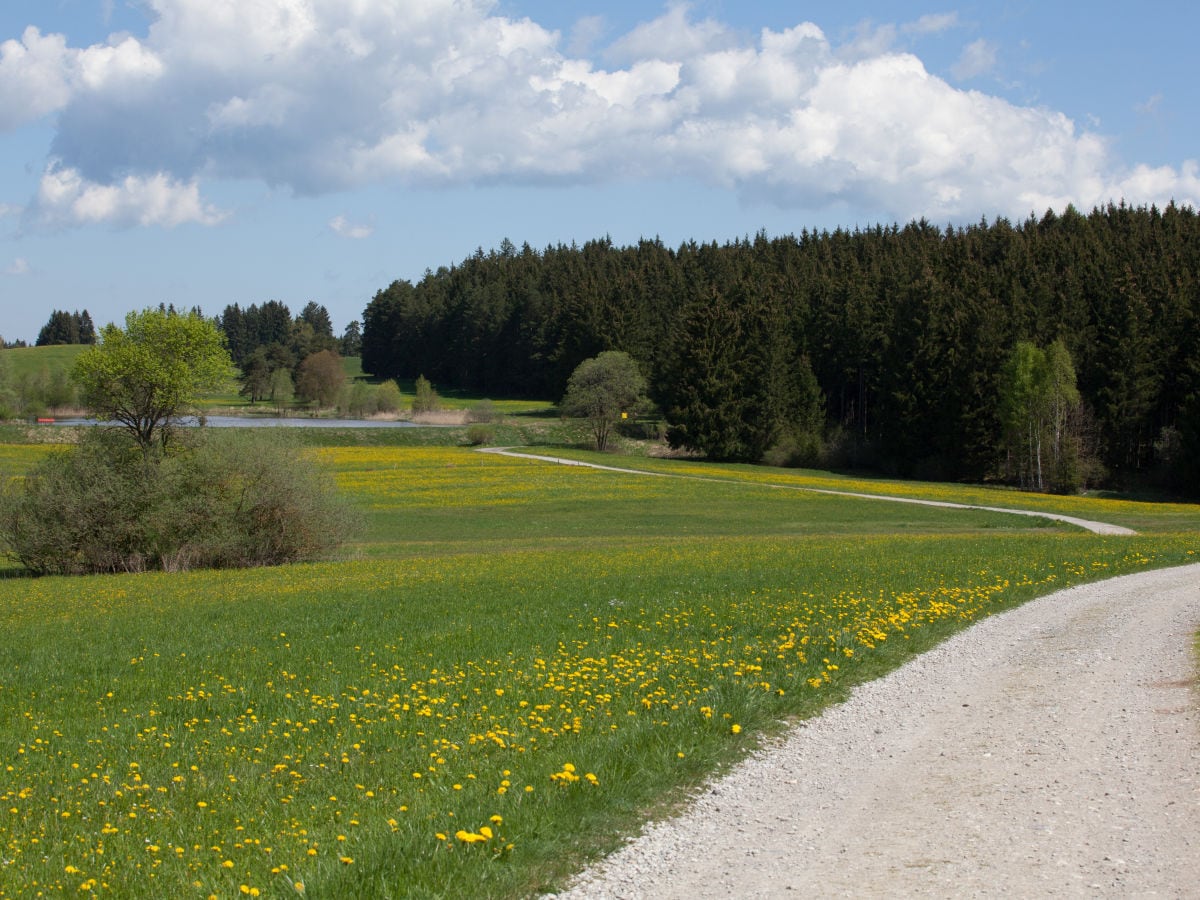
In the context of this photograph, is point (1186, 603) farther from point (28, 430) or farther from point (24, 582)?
point (28, 430)

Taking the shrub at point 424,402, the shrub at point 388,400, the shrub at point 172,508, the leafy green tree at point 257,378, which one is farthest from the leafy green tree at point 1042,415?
the leafy green tree at point 257,378

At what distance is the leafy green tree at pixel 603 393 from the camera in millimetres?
96312

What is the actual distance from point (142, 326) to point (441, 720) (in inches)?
1128

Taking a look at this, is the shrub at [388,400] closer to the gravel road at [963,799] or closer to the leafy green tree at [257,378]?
the leafy green tree at [257,378]

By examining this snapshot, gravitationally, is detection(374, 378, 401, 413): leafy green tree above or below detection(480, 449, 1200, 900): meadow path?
above

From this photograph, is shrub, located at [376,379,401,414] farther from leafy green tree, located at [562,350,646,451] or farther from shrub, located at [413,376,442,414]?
leafy green tree, located at [562,350,646,451]

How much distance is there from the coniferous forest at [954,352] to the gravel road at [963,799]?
6583 cm

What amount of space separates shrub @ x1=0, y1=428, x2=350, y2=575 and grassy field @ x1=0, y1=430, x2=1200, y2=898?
262 centimetres

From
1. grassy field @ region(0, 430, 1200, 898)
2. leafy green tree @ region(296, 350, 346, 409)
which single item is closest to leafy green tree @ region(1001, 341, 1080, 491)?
grassy field @ region(0, 430, 1200, 898)

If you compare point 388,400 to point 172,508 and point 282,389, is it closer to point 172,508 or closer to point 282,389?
point 282,389

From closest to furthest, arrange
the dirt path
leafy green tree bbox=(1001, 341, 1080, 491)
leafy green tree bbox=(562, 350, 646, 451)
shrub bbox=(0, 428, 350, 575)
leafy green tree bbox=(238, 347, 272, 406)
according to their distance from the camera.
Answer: shrub bbox=(0, 428, 350, 575)
the dirt path
leafy green tree bbox=(1001, 341, 1080, 491)
leafy green tree bbox=(562, 350, 646, 451)
leafy green tree bbox=(238, 347, 272, 406)

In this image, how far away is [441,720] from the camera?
10.7 metres

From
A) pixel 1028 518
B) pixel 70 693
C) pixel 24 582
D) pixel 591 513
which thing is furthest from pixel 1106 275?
pixel 70 693

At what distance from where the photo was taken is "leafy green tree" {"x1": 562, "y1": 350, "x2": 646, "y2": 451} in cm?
9631
